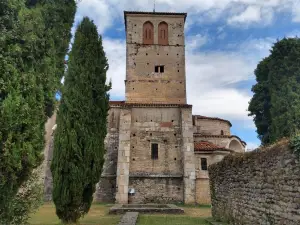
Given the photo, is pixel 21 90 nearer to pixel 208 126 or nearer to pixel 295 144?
pixel 295 144

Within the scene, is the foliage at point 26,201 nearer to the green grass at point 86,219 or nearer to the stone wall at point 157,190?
the green grass at point 86,219

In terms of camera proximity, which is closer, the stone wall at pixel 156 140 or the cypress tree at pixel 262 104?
the stone wall at pixel 156 140

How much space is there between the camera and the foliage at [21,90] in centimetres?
621

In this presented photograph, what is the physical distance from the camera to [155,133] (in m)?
22.6

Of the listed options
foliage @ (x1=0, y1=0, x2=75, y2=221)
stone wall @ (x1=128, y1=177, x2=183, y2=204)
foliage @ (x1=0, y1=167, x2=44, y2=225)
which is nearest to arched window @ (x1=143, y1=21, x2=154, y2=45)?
stone wall @ (x1=128, y1=177, x2=183, y2=204)

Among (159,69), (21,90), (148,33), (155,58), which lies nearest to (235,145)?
(159,69)

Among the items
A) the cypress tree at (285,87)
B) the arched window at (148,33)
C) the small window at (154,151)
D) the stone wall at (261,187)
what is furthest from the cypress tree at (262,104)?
the stone wall at (261,187)

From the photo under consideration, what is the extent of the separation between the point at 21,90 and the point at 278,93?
18897mm

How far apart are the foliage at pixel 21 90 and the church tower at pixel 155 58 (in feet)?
54.8

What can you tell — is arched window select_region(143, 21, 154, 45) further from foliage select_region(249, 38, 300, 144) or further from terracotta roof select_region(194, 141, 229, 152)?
terracotta roof select_region(194, 141, 229, 152)

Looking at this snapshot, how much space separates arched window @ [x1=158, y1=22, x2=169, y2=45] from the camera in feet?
85.0

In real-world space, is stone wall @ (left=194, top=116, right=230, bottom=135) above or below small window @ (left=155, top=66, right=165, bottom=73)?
below

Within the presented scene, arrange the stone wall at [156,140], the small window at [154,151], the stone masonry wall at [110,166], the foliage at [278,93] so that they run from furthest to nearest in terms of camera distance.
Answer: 1. the stone masonry wall at [110,166]
2. the small window at [154,151]
3. the stone wall at [156,140]
4. the foliage at [278,93]

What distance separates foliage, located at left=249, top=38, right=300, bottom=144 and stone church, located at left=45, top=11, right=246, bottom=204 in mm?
4022
